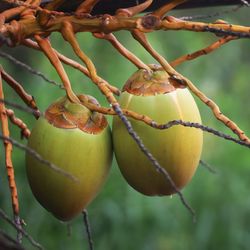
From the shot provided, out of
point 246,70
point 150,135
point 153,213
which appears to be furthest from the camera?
point 246,70

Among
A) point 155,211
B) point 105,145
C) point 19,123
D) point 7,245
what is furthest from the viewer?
point 155,211

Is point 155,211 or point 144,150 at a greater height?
point 144,150

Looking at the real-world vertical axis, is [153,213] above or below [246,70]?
above

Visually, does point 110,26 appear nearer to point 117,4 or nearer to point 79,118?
point 79,118

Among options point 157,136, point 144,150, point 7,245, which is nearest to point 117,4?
point 157,136

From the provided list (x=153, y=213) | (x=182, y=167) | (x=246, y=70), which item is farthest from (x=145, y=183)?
(x=246, y=70)

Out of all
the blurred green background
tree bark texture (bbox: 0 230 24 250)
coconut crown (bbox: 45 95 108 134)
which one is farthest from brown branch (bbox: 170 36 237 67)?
the blurred green background

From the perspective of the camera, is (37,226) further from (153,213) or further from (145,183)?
(145,183)

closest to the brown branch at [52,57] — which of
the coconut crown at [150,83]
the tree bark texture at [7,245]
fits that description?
the coconut crown at [150,83]
